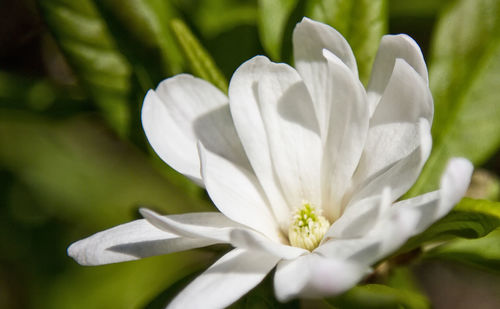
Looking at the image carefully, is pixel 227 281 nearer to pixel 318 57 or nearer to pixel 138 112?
pixel 318 57

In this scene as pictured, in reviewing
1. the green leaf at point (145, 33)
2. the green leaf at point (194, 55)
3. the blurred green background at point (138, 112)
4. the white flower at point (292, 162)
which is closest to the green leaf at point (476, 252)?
the blurred green background at point (138, 112)

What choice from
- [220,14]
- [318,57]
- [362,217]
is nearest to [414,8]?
[220,14]

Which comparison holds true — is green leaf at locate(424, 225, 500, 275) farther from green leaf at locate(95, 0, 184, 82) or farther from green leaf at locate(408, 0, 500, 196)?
green leaf at locate(95, 0, 184, 82)

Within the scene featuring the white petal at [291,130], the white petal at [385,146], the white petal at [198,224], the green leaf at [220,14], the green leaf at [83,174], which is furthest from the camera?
the green leaf at [83,174]

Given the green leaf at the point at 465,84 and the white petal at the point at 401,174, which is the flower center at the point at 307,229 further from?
the green leaf at the point at 465,84

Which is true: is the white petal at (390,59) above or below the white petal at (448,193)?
above

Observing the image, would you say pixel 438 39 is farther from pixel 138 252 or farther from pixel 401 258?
pixel 138 252

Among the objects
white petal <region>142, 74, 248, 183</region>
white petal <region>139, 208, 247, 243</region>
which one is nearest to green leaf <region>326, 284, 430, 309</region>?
white petal <region>139, 208, 247, 243</region>
